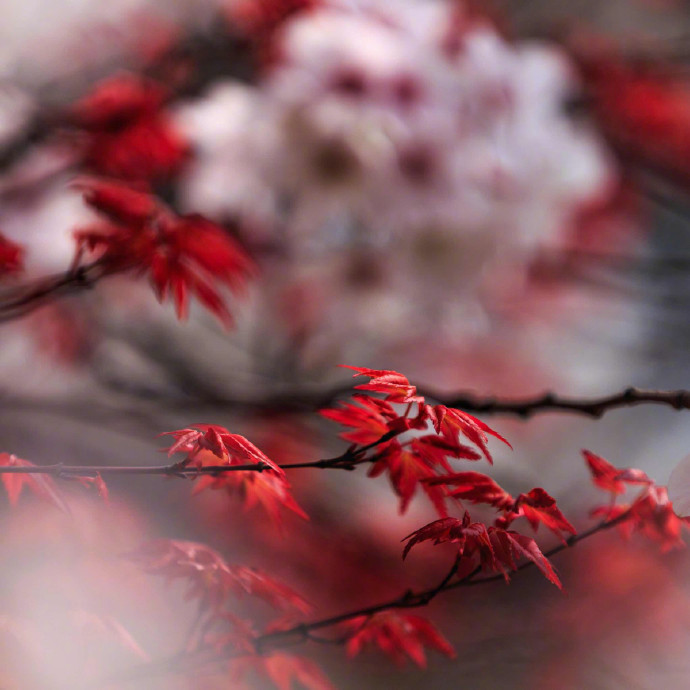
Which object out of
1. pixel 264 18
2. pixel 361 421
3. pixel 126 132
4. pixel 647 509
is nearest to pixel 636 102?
pixel 264 18

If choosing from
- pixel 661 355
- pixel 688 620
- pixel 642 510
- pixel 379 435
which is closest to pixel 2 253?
pixel 379 435

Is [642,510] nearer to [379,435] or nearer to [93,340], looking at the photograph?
[379,435]

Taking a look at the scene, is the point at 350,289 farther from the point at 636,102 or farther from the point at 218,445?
the point at 636,102

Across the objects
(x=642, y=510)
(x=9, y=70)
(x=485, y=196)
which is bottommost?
(x=642, y=510)

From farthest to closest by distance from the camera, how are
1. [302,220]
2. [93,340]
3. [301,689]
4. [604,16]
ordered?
[604,16] < [93,340] < [301,689] < [302,220]

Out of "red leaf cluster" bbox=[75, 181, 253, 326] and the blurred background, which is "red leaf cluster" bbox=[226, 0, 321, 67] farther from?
"red leaf cluster" bbox=[75, 181, 253, 326]

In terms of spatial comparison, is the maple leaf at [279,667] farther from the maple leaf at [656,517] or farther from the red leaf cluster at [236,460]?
the maple leaf at [656,517]

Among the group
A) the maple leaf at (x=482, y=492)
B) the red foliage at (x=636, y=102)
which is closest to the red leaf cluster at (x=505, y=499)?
the maple leaf at (x=482, y=492)
